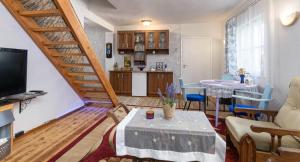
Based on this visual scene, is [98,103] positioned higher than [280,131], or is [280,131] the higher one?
[280,131]

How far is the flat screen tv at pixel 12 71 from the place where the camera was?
7.64ft

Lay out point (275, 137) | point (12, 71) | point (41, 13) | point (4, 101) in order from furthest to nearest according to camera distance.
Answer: point (41, 13), point (12, 71), point (4, 101), point (275, 137)

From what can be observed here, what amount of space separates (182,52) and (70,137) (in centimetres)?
469

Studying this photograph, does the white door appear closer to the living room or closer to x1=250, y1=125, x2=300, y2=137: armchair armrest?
the living room

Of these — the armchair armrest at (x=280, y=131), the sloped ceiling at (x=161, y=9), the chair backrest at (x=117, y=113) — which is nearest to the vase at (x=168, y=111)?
the chair backrest at (x=117, y=113)

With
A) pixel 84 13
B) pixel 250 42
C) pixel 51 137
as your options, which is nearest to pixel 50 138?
pixel 51 137

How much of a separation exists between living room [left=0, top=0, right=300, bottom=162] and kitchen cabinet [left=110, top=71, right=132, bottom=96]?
0.03m

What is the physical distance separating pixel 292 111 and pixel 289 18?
4.22ft

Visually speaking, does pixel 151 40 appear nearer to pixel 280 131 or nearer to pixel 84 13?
pixel 84 13

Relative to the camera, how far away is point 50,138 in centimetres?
287

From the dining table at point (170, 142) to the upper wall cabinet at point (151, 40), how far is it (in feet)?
15.8

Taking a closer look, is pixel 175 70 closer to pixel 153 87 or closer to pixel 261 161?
pixel 153 87

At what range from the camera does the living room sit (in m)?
1.75

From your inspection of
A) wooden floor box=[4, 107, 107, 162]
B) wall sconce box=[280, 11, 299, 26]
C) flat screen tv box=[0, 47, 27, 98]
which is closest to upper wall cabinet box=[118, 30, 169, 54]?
wooden floor box=[4, 107, 107, 162]
